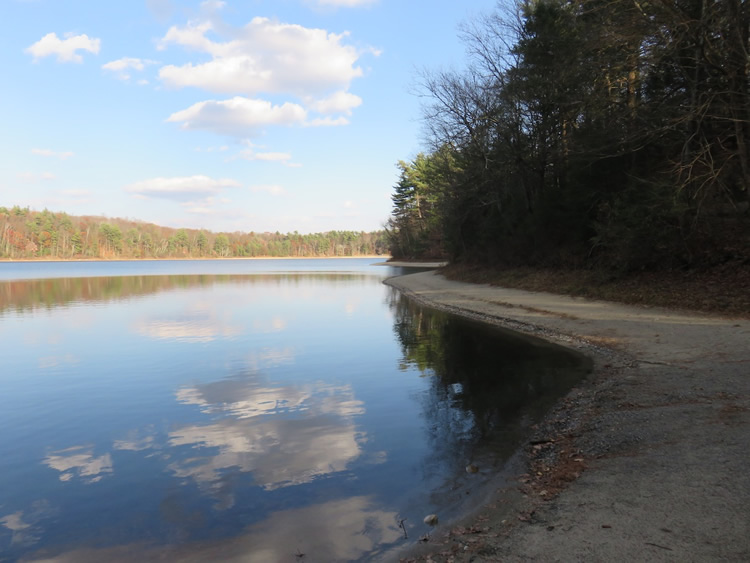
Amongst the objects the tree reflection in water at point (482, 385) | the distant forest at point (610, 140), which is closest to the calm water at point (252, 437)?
the tree reflection in water at point (482, 385)

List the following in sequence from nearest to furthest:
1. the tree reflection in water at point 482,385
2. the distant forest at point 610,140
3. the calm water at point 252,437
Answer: the calm water at point 252,437, the tree reflection in water at point 482,385, the distant forest at point 610,140

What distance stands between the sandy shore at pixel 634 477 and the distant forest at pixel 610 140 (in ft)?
27.9

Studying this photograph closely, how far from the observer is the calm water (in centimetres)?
430

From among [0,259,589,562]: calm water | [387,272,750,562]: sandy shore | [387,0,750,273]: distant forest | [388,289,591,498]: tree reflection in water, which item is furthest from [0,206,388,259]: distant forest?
[387,272,750,562]: sandy shore

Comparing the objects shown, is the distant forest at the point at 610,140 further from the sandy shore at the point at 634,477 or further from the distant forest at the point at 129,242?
the distant forest at the point at 129,242

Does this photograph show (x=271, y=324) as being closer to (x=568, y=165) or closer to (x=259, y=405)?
(x=259, y=405)

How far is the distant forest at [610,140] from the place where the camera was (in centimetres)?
1442

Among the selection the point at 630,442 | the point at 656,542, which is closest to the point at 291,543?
the point at 656,542

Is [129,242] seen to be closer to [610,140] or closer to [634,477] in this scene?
[610,140]

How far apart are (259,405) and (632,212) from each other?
15.7m

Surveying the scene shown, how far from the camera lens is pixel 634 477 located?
429 cm

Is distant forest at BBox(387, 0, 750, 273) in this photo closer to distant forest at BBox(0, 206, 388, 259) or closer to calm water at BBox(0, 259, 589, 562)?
calm water at BBox(0, 259, 589, 562)

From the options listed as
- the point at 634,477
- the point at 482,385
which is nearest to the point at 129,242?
the point at 482,385

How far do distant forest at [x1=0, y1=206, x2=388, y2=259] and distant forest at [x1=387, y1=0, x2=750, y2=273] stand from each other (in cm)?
10015
